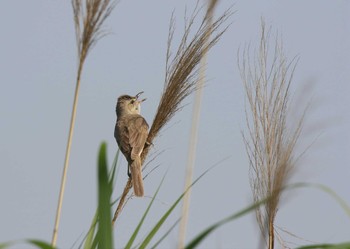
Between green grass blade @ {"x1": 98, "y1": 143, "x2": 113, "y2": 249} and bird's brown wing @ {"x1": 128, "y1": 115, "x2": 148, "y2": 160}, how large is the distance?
3.99 meters

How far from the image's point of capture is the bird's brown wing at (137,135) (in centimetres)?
550

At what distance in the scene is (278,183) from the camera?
2.29 meters

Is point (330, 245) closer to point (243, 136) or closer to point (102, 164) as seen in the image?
point (102, 164)

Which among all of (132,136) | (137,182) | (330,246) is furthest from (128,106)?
(330,246)

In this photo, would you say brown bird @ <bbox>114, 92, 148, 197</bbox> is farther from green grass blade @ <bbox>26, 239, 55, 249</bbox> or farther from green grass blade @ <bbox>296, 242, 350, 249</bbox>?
green grass blade @ <bbox>26, 239, 55, 249</bbox>

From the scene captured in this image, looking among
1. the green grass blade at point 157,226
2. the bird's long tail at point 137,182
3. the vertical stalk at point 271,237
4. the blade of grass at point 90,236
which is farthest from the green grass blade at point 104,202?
the bird's long tail at point 137,182

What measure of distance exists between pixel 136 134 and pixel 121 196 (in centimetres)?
240

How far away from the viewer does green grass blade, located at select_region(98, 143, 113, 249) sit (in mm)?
1383

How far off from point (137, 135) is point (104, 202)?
4.20 metres

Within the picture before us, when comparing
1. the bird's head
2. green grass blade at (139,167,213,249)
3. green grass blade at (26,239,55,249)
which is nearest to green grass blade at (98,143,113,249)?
green grass blade at (26,239,55,249)

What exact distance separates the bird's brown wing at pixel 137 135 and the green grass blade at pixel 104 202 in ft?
13.1

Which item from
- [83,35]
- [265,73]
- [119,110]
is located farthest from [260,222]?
[119,110]

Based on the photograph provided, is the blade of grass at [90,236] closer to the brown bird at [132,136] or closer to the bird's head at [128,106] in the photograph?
the brown bird at [132,136]

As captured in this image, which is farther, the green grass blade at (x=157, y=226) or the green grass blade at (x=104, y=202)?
the green grass blade at (x=157, y=226)
